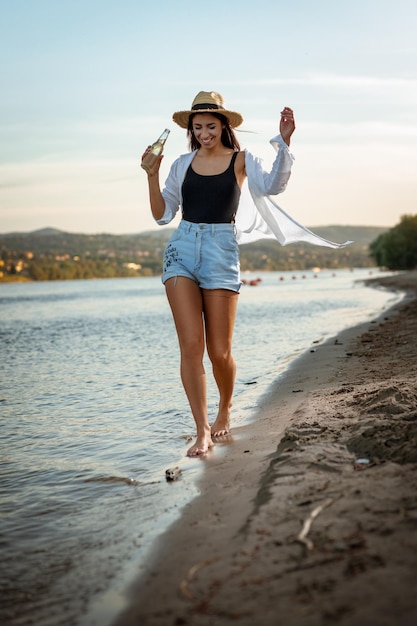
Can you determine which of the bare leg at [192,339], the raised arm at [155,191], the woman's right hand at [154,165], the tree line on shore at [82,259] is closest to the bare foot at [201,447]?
the bare leg at [192,339]

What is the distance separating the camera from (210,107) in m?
5.33

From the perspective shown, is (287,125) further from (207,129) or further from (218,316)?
(218,316)

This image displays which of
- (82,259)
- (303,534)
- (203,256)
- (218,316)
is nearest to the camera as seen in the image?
(303,534)

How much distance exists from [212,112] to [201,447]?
97.4 inches

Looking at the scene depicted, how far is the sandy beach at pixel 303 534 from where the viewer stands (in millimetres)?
2262

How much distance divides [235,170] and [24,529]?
9.69 feet

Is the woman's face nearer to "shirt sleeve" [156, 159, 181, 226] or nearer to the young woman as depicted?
the young woman

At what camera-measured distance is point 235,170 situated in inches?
212

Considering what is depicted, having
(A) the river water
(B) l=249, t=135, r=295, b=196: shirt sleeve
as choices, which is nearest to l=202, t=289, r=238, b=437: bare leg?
(A) the river water

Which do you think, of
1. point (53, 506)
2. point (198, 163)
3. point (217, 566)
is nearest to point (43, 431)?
point (53, 506)

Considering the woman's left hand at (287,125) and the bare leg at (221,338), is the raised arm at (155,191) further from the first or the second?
the woman's left hand at (287,125)

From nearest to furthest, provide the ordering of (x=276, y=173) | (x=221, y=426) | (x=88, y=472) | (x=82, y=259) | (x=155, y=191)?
(x=88, y=472)
(x=276, y=173)
(x=155, y=191)
(x=221, y=426)
(x=82, y=259)

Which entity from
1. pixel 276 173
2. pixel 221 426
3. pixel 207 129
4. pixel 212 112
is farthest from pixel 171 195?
pixel 221 426

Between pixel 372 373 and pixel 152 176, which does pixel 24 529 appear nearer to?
pixel 152 176
